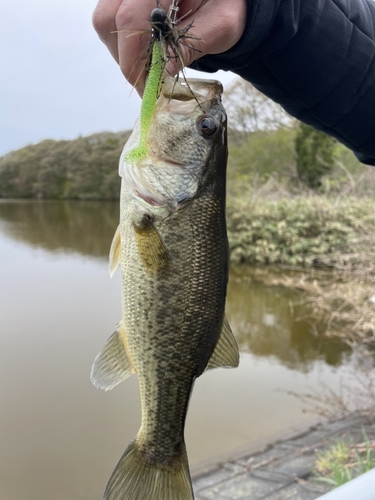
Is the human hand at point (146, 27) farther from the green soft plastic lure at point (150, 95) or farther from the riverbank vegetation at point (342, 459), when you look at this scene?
the riverbank vegetation at point (342, 459)

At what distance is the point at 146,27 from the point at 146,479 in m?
1.05

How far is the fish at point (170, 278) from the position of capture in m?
1.09

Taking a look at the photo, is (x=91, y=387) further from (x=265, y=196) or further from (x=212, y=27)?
(x=265, y=196)

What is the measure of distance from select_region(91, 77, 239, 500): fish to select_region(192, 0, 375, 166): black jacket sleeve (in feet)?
0.74

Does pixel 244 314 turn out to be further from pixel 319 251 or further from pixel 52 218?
pixel 52 218

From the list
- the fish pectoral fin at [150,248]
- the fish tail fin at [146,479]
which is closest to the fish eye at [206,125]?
the fish pectoral fin at [150,248]

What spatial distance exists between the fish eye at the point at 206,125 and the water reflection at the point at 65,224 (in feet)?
43.0

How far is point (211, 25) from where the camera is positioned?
1.01 meters

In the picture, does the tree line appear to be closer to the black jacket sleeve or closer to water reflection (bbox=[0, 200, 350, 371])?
water reflection (bbox=[0, 200, 350, 371])

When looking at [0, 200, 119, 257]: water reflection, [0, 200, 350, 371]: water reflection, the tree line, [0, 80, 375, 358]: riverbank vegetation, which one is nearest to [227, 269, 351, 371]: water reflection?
[0, 200, 350, 371]: water reflection

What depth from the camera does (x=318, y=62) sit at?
1.39 m

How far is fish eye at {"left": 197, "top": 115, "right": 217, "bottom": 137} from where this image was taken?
3.78ft

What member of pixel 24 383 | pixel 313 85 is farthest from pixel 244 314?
pixel 313 85

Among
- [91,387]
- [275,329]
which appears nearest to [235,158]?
[275,329]
